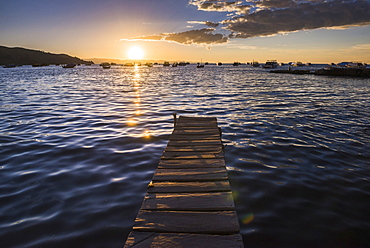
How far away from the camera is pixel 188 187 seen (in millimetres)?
4453

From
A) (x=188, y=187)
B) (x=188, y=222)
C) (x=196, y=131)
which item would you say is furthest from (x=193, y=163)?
(x=196, y=131)

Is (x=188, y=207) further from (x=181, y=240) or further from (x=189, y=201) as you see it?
(x=181, y=240)

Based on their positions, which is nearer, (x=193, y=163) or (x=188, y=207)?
(x=188, y=207)

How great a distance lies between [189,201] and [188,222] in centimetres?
59

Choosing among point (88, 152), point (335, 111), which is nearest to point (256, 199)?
point (88, 152)

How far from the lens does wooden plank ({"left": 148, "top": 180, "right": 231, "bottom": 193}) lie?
14.1ft

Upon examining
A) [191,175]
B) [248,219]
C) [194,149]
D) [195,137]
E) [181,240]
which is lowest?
[248,219]

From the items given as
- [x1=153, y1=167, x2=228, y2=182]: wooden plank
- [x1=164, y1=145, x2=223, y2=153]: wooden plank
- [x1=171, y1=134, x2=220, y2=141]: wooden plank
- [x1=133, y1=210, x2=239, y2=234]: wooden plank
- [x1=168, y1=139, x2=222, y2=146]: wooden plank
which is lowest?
[x1=133, y1=210, x2=239, y2=234]: wooden plank

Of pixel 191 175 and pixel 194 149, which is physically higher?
pixel 194 149

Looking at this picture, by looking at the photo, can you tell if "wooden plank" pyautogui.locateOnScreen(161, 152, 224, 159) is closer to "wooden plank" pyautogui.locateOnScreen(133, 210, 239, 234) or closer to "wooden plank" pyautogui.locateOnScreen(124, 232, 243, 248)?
"wooden plank" pyautogui.locateOnScreen(133, 210, 239, 234)

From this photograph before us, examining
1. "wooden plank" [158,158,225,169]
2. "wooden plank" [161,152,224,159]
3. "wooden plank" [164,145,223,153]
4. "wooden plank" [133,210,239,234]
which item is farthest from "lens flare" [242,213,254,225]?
"wooden plank" [164,145,223,153]

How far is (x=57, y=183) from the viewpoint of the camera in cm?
620

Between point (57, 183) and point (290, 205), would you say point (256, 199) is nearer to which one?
point (290, 205)

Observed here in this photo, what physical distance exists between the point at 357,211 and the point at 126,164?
22.5ft
